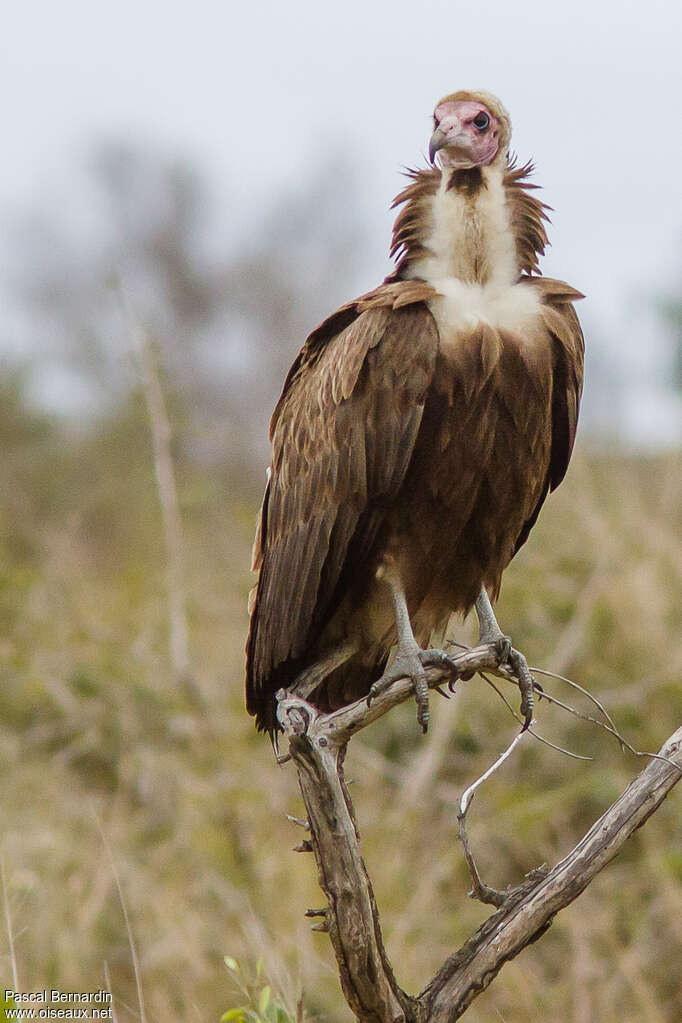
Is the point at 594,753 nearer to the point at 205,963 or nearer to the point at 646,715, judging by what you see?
the point at 646,715

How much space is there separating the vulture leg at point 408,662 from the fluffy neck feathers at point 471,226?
833 millimetres

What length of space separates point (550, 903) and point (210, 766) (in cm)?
383

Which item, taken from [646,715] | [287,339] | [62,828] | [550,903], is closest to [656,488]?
[646,715]

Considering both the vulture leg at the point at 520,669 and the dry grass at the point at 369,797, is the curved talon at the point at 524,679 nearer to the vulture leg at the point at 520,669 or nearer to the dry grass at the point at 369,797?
the vulture leg at the point at 520,669

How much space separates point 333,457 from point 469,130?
3.00ft

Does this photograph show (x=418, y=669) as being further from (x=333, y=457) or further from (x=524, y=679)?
(x=333, y=457)

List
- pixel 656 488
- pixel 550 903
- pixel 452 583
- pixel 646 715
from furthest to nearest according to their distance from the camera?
pixel 656 488
pixel 646 715
pixel 452 583
pixel 550 903

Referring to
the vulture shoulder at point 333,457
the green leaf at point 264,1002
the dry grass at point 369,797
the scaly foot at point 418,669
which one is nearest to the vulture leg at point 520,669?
the scaly foot at point 418,669

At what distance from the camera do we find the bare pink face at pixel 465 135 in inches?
123

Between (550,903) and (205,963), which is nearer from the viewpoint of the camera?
(550,903)

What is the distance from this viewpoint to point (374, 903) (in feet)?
9.07

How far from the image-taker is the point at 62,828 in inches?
256

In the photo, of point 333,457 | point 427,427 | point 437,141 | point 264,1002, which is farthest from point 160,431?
point 264,1002

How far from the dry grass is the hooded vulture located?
2064 mm
